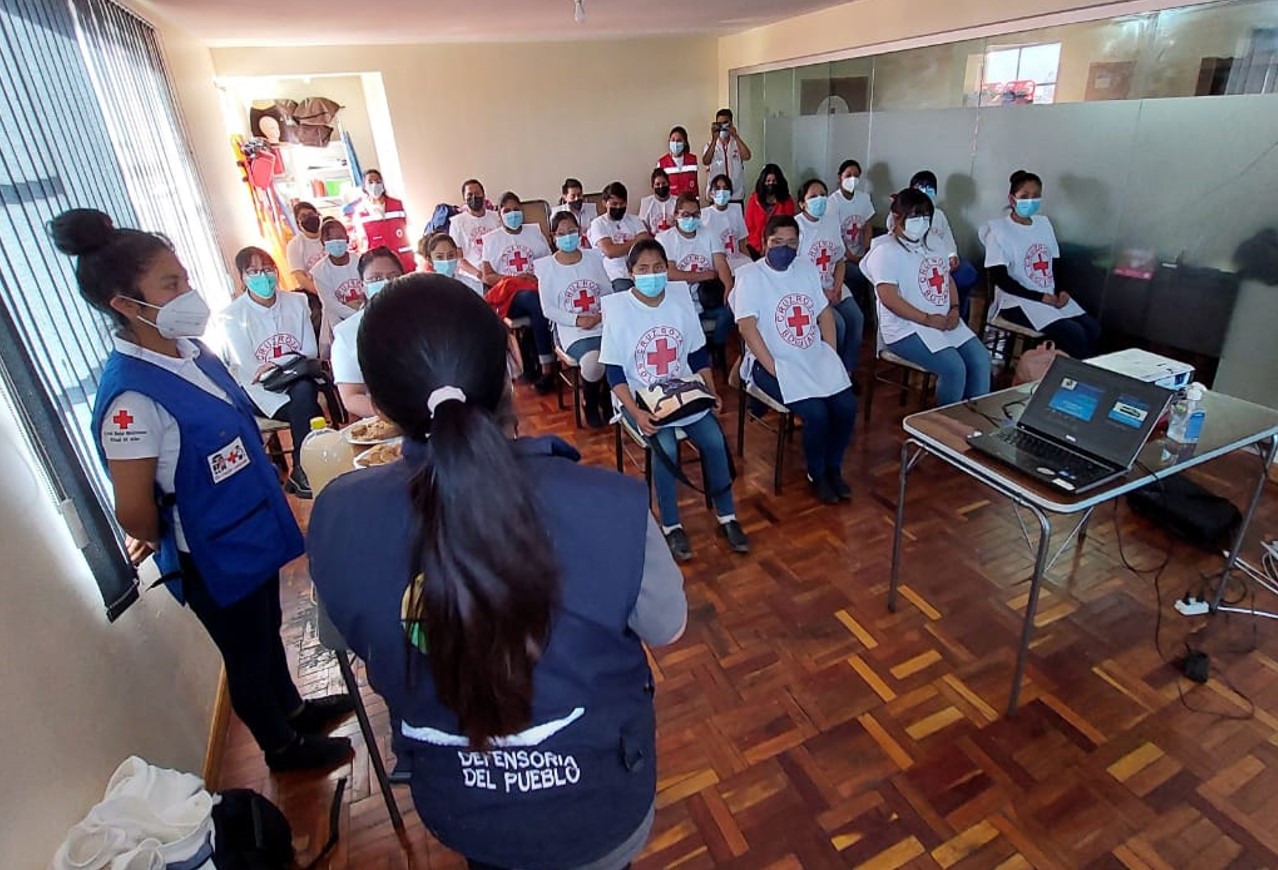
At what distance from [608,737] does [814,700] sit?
51.1 inches

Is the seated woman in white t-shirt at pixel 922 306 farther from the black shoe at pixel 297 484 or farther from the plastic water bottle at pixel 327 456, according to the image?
the black shoe at pixel 297 484

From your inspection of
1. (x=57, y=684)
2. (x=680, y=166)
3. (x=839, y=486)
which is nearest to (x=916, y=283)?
(x=839, y=486)

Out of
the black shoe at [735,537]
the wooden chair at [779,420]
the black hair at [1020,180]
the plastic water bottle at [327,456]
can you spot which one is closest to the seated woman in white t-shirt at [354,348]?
the plastic water bottle at [327,456]

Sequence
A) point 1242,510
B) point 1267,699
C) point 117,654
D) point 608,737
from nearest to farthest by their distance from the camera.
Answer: point 608,737 → point 117,654 → point 1267,699 → point 1242,510

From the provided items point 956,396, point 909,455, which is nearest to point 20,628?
point 909,455

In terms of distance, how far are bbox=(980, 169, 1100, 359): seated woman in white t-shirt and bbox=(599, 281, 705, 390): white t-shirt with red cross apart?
191cm

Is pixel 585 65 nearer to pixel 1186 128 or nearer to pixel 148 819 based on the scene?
pixel 1186 128

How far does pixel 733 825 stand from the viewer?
1.63 metres

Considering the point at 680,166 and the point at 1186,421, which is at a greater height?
the point at 680,166

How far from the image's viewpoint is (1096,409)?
179 cm

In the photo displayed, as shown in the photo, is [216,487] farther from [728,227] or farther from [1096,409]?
[728,227]

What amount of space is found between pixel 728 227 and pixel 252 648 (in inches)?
152

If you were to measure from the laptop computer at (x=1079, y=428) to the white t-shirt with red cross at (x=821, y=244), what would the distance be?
2.28 meters

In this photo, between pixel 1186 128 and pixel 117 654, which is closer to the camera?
pixel 117 654
